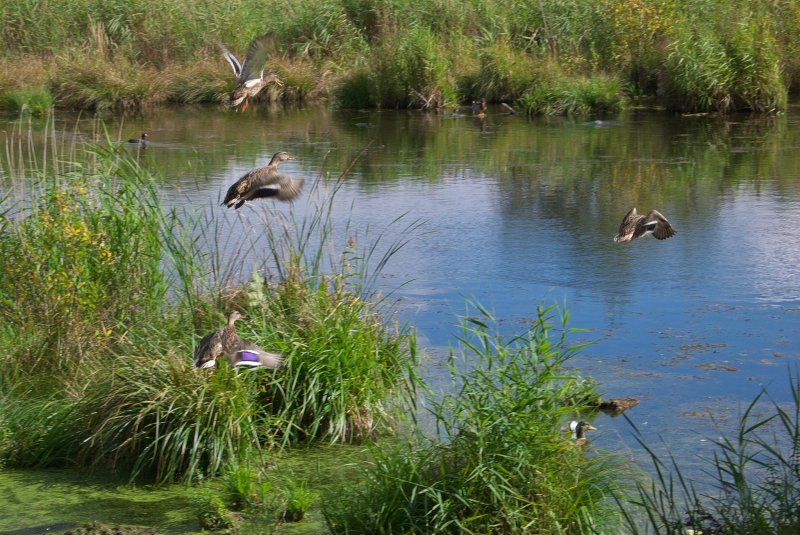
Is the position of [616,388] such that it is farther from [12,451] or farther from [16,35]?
[16,35]

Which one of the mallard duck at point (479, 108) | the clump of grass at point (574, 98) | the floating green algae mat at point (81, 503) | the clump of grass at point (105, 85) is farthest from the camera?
the clump of grass at point (105, 85)

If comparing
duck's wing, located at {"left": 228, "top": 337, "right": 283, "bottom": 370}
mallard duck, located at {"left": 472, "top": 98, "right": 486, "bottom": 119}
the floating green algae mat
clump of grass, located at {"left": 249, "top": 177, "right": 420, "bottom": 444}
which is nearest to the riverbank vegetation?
mallard duck, located at {"left": 472, "top": 98, "right": 486, "bottom": 119}

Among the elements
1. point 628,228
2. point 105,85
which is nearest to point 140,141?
point 105,85

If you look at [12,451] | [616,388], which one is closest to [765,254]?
[616,388]

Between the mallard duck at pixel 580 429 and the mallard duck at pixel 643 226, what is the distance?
10.8ft

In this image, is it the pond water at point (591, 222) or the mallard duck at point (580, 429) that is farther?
the pond water at point (591, 222)

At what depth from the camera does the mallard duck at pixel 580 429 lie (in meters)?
5.14

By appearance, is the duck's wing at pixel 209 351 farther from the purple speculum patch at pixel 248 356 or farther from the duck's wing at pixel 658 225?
the duck's wing at pixel 658 225

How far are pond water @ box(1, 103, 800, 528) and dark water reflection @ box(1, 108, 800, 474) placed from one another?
21 mm

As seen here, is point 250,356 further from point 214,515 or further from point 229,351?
point 214,515

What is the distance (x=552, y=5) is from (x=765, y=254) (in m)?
13.3

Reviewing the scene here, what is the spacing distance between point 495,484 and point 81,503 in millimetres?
1804

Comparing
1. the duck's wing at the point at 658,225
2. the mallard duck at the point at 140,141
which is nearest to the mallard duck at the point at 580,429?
the duck's wing at the point at 658,225

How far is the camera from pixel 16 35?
2239 centimetres
